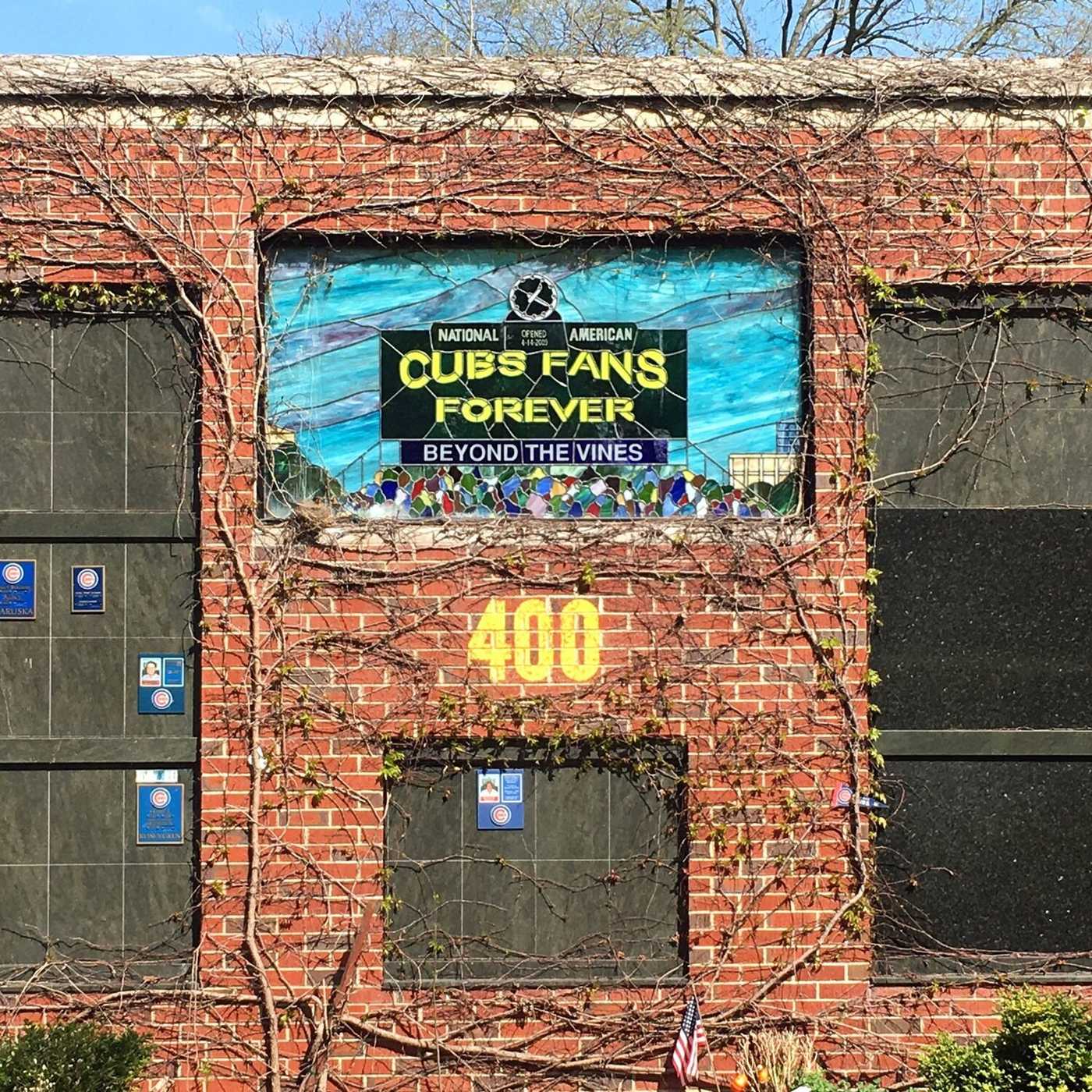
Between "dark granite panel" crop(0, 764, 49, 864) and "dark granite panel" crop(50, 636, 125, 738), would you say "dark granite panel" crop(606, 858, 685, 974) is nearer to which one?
"dark granite panel" crop(50, 636, 125, 738)

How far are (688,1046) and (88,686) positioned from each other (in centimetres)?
364

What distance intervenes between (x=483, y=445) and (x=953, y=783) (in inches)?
124

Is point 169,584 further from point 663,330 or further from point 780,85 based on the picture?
point 780,85

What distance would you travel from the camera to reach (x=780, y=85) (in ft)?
20.6

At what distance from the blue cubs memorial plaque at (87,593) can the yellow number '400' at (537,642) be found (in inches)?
78.6

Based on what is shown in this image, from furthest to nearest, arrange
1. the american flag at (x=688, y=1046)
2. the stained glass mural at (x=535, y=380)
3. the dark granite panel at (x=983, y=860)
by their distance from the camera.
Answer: the stained glass mural at (x=535, y=380), the dark granite panel at (x=983, y=860), the american flag at (x=688, y=1046)

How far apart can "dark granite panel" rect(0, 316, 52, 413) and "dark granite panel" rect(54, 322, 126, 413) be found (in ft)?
0.18

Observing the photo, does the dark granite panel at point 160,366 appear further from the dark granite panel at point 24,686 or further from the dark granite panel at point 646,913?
the dark granite panel at point 646,913

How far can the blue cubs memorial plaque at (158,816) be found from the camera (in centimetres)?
621

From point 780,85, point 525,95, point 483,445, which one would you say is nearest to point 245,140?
point 525,95

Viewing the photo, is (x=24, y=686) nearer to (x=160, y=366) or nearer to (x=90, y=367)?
(x=90, y=367)

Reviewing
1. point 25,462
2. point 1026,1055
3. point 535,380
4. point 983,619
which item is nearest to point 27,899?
point 25,462

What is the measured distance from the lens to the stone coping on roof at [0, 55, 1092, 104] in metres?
A: 6.21

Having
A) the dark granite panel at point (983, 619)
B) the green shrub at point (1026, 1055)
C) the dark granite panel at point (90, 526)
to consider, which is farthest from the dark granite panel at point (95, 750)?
the green shrub at point (1026, 1055)
